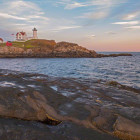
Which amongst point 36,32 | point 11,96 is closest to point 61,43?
point 36,32

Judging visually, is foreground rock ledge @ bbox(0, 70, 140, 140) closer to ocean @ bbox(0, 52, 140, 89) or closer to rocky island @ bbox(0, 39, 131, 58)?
ocean @ bbox(0, 52, 140, 89)

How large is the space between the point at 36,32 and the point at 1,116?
133 metres

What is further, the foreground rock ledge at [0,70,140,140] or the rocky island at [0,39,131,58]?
the rocky island at [0,39,131,58]

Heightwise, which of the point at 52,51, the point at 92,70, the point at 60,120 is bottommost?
the point at 92,70

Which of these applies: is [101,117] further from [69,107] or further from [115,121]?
[69,107]

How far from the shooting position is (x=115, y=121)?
10.9 ft

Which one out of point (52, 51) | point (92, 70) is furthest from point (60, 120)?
point (52, 51)

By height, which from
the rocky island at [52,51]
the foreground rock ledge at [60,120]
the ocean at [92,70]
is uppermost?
the rocky island at [52,51]

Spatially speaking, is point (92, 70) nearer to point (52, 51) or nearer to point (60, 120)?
point (60, 120)

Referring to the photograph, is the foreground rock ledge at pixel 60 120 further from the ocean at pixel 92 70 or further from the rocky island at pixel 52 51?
the rocky island at pixel 52 51

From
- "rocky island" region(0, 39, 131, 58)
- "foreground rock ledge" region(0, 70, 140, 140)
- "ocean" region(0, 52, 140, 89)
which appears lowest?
"ocean" region(0, 52, 140, 89)

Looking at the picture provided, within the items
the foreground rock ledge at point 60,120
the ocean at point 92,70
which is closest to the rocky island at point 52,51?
the ocean at point 92,70

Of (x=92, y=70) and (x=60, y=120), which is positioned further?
(x=92, y=70)

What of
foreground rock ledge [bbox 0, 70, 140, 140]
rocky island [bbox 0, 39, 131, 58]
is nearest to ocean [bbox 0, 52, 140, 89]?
foreground rock ledge [bbox 0, 70, 140, 140]
